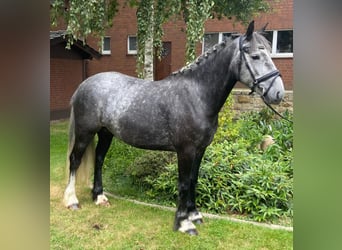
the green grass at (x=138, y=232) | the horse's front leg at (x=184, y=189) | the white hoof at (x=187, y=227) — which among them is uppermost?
the horse's front leg at (x=184, y=189)

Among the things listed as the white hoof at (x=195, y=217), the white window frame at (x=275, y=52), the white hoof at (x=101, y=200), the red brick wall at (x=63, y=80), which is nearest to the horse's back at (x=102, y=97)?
the white hoof at (x=101, y=200)

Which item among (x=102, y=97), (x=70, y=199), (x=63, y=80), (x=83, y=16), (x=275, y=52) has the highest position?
(x=83, y=16)

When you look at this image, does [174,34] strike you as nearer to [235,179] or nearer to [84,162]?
[235,179]

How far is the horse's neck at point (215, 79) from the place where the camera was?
114 inches

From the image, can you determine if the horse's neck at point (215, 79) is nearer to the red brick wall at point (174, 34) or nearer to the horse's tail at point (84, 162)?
the horse's tail at point (84, 162)

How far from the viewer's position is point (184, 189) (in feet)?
10.3

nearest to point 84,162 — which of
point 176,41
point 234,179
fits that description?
point 234,179

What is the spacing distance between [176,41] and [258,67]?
968 cm

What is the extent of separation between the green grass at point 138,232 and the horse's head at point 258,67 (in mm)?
1346

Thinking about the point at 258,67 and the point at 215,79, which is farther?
the point at 215,79

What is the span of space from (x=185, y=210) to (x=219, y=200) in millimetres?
723

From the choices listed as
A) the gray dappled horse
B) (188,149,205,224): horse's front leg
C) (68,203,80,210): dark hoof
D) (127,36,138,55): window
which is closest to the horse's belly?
the gray dappled horse
